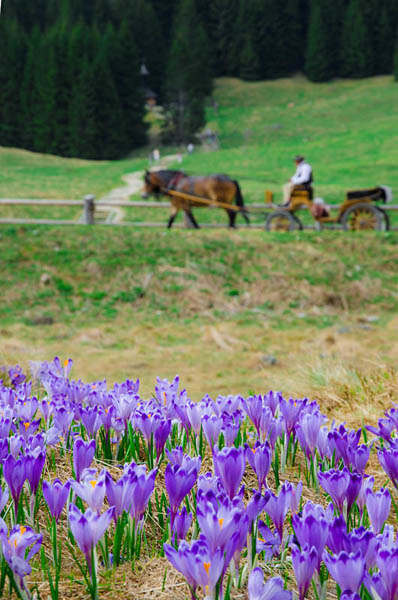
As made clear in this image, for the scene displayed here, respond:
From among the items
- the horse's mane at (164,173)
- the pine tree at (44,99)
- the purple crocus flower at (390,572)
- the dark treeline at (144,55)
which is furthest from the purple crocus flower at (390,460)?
the pine tree at (44,99)

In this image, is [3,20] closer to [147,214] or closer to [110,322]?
[147,214]

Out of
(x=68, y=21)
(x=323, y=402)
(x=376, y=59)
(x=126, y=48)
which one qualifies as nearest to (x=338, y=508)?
(x=323, y=402)

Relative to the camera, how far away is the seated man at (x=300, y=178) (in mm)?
13414

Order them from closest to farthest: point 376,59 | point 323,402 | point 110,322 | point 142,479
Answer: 1. point 142,479
2. point 323,402
3. point 110,322
4. point 376,59

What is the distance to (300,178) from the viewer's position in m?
13.6

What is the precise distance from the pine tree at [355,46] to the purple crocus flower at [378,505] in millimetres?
12351

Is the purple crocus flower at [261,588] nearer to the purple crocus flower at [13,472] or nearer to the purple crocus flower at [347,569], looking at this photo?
the purple crocus flower at [347,569]

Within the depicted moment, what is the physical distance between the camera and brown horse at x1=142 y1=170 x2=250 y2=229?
13711mm

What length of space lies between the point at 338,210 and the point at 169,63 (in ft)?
15.6

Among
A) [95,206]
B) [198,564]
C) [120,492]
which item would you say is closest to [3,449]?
[120,492]

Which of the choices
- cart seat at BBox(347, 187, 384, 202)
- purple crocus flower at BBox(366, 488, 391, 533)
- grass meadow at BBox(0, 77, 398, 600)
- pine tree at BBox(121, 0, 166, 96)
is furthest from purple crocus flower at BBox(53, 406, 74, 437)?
pine tree at BBox(121, 0, 166, 96)

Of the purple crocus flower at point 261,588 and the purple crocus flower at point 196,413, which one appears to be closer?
the purple crocus flower at point 261,588

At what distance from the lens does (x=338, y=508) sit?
5.37 ft

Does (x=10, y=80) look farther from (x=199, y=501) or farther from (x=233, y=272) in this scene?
(x=199, y=501)
